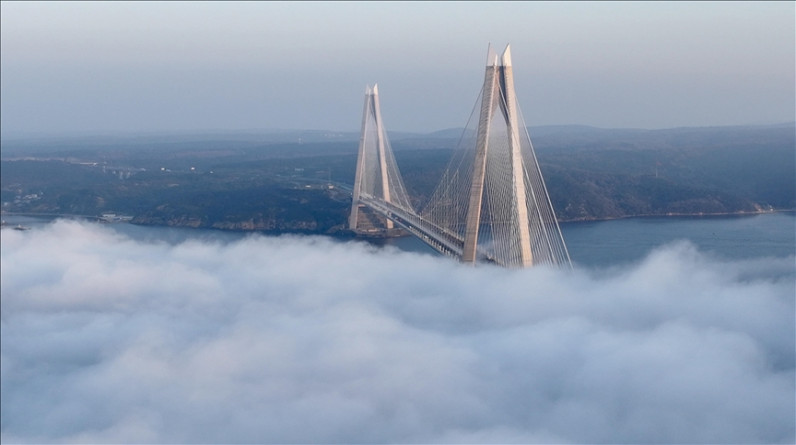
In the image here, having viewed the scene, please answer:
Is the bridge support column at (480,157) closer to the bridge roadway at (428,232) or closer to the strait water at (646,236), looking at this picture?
the bridge roadway at (428,232)

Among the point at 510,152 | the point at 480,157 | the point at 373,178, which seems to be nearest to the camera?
the point at 510,152

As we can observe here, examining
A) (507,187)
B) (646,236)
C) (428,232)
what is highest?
(507,187)

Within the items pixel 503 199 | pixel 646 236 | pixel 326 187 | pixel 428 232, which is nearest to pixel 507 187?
pixel 503 199

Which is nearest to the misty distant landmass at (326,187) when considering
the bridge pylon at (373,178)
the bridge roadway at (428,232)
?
the bridge pylon at (373,178)

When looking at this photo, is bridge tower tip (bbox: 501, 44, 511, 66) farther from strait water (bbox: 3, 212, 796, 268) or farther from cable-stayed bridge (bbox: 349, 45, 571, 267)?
strait water (bbox: 3, 212, 796, 268)

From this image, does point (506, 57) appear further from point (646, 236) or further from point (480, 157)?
point (646, 236)

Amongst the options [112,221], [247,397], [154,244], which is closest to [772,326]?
[247,397]
